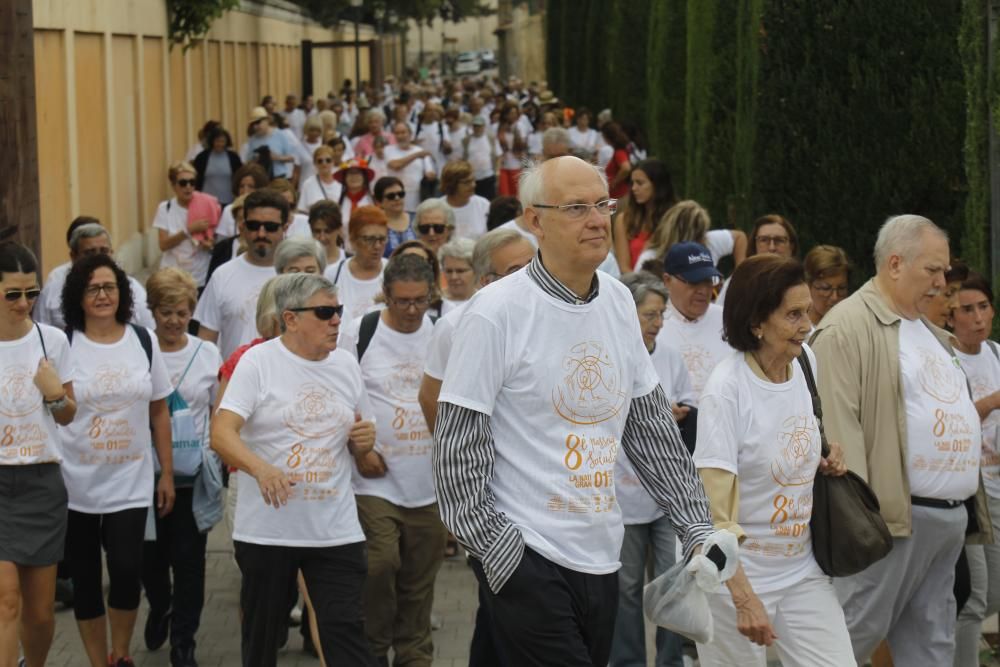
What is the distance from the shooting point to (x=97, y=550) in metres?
7.45

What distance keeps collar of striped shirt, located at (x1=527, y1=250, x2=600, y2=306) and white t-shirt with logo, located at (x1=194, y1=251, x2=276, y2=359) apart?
15.6 ft

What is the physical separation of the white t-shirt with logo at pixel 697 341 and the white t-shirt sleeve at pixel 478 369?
3002 millimetres

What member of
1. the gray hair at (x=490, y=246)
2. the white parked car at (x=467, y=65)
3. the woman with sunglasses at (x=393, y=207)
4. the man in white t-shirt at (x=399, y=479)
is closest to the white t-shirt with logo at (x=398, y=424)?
the man in white t-shirt at (x=399, y=479)

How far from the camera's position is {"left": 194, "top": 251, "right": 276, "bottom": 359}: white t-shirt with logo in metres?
9.21

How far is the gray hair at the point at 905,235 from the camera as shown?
6137mm

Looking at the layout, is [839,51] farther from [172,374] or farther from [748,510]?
[748,510]

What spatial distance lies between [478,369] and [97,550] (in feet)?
11.7

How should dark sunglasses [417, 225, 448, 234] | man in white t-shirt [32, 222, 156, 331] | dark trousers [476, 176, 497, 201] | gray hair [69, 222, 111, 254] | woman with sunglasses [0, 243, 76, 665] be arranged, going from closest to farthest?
woman with sunglasses [0, 243, 76, 665]
man in white t-shirt [32, 222, 156, 331]
gray hair [69, 222, 111, 254]
dark sunglasses [417, 225, 448, 234]
dark trousers [476, 176, 497, 201]

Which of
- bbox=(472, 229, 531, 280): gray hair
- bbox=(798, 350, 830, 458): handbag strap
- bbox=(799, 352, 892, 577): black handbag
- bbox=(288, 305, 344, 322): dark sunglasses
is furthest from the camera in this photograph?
bbox=(472, 229, 531, 280): gray hair

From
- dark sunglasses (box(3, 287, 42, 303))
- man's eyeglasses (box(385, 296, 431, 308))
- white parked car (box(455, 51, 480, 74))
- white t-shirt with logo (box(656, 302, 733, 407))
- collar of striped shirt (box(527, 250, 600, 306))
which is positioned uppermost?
white parked car (box(455, 51, 480, 74))

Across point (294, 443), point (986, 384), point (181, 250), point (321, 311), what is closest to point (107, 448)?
point (294, 443)

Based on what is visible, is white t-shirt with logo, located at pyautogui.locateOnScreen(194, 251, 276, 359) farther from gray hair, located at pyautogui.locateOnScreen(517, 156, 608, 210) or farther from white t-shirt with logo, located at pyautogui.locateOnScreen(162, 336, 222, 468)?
gray hair, located at pyautogui.locateOnScreen(517, 156, 608, 210)

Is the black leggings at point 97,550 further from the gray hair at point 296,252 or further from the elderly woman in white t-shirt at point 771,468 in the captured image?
the elderly woman in white t-shirt at point 771,468

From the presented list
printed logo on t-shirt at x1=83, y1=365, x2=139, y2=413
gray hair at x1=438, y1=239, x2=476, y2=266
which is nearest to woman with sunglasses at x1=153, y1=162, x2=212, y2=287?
gray hair at x1=438, y1=239, x2=476, y2=266
